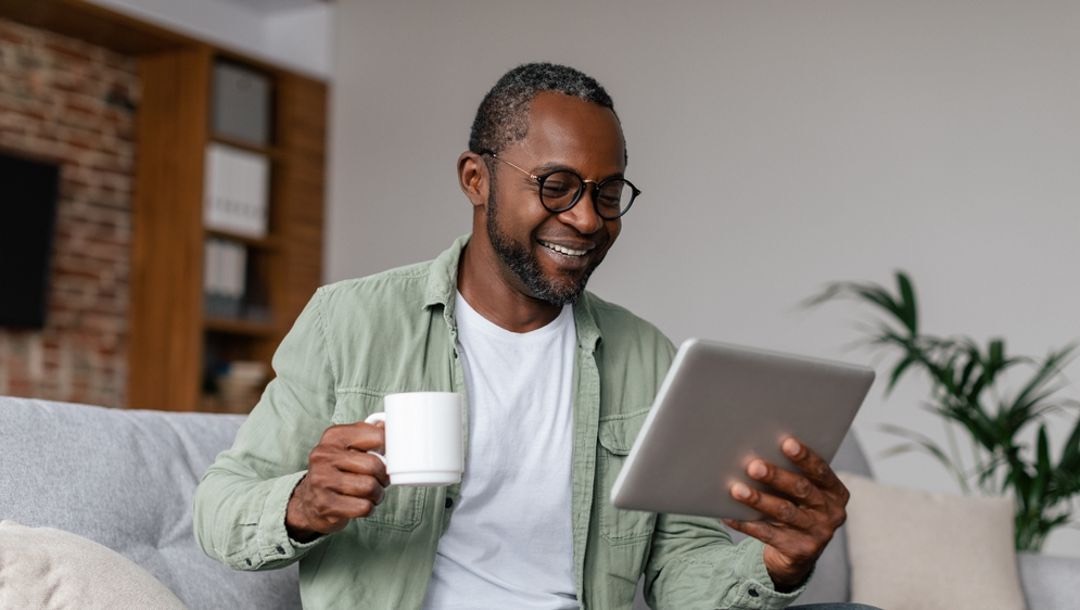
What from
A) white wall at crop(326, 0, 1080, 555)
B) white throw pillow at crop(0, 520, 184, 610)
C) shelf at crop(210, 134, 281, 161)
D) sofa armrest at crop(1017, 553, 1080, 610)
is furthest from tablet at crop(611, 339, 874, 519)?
shelf at crop(210, 134, 281, 161)

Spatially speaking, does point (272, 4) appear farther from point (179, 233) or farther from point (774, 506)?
point (774, 506)

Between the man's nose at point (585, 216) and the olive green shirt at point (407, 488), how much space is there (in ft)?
0.69

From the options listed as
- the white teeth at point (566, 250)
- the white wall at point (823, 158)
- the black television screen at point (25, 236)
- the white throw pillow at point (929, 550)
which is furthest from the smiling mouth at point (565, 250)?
the black television screen at point (25, 236)

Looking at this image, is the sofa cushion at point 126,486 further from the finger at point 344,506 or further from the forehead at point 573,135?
the forehead at point 573,135

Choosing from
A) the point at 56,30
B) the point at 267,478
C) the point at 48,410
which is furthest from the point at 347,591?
the point at 56,30

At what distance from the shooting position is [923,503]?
2.82 meters

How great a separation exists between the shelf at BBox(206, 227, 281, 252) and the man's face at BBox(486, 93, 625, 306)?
12.4 ft

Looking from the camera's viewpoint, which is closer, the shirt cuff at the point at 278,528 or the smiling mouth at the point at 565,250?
the shirt cuff at the point at 278,528

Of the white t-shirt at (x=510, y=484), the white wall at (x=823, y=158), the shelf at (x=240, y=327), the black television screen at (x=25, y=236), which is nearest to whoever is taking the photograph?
the white t-shirt at (x=510, y=484)

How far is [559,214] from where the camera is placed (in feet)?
5.48

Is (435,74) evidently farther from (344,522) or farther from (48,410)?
(344,522)

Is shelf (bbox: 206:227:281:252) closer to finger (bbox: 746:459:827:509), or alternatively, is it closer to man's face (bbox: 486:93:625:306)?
man's face (bbox: 486:93:625:306)

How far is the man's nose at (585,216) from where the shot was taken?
1650mm

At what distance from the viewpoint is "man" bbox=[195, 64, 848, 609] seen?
1.59 meters
